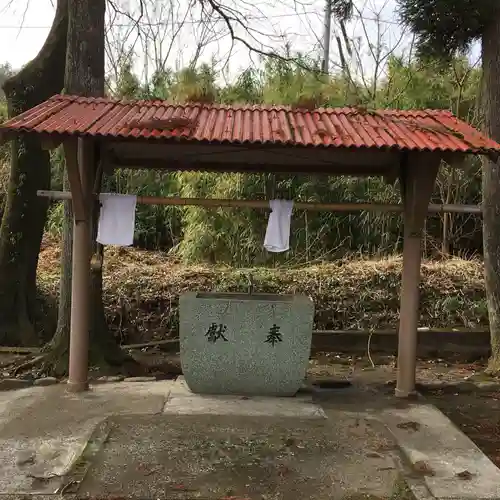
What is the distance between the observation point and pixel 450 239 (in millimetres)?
11477

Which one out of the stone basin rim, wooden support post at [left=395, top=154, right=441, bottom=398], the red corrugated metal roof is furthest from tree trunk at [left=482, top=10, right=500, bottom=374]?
the stone basin rim

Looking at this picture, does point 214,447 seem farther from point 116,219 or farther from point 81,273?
point 116,219

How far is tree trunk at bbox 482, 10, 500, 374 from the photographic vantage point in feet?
22.5

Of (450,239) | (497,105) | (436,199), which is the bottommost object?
(450,239)

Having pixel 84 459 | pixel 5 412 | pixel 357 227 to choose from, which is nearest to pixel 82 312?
pixel 5 412

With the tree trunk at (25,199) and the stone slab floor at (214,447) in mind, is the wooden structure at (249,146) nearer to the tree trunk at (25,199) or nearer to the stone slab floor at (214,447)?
the stone slab floor at (214,447)

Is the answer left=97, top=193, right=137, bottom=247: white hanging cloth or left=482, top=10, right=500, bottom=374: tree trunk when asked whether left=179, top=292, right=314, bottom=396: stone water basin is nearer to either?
left=97, top=193, right=137, bottom=247: white hanging cloth

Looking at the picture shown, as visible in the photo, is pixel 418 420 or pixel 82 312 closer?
pixel 418 420

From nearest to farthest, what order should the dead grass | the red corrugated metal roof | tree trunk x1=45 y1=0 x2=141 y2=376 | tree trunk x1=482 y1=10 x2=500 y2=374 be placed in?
the red corrugated metal roof, tree trunk x1=45 y1=0 x2=141 y2=376, tree trunk x1=482 y1=10 x2=500 y2=374, the dead grass

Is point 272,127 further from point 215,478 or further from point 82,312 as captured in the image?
point 215,478

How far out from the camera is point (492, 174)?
692cm

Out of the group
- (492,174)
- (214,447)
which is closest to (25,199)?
(214,447)

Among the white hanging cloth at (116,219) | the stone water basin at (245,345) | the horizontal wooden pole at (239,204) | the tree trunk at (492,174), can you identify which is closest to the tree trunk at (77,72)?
the white hanging cloth at (116,219)

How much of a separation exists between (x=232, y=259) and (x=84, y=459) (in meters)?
7.29
